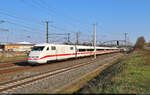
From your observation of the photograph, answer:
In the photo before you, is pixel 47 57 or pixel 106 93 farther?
pixel 47 57

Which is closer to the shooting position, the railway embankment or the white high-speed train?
→ the railway embankment

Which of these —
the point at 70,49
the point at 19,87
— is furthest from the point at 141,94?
the point at 70,49

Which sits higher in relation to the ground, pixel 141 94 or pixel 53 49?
pixel 53 49

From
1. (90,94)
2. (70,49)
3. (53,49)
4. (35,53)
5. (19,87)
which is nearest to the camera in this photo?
(90,94)

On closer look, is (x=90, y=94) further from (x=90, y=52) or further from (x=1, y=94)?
(x=90, y=52)

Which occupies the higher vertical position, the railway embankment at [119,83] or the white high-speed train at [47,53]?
the white high-speed train at [47,53]

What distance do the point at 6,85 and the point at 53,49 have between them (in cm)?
1097

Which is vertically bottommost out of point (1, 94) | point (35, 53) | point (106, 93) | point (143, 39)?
point (1, 94)

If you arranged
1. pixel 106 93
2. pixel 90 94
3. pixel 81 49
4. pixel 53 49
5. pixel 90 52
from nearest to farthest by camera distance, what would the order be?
1. pixel 90 94
2. pixel 106 93
3. pixel 53 49
4. pixel 81 49
5. pixel 90 52

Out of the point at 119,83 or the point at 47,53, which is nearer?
the point at 119,83

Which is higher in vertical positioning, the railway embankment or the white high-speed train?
the white high-speed train

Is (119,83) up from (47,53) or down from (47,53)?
down

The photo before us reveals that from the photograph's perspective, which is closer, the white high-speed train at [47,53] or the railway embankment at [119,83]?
the railway embankment at [119,83]

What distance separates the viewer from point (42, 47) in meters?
19.2
